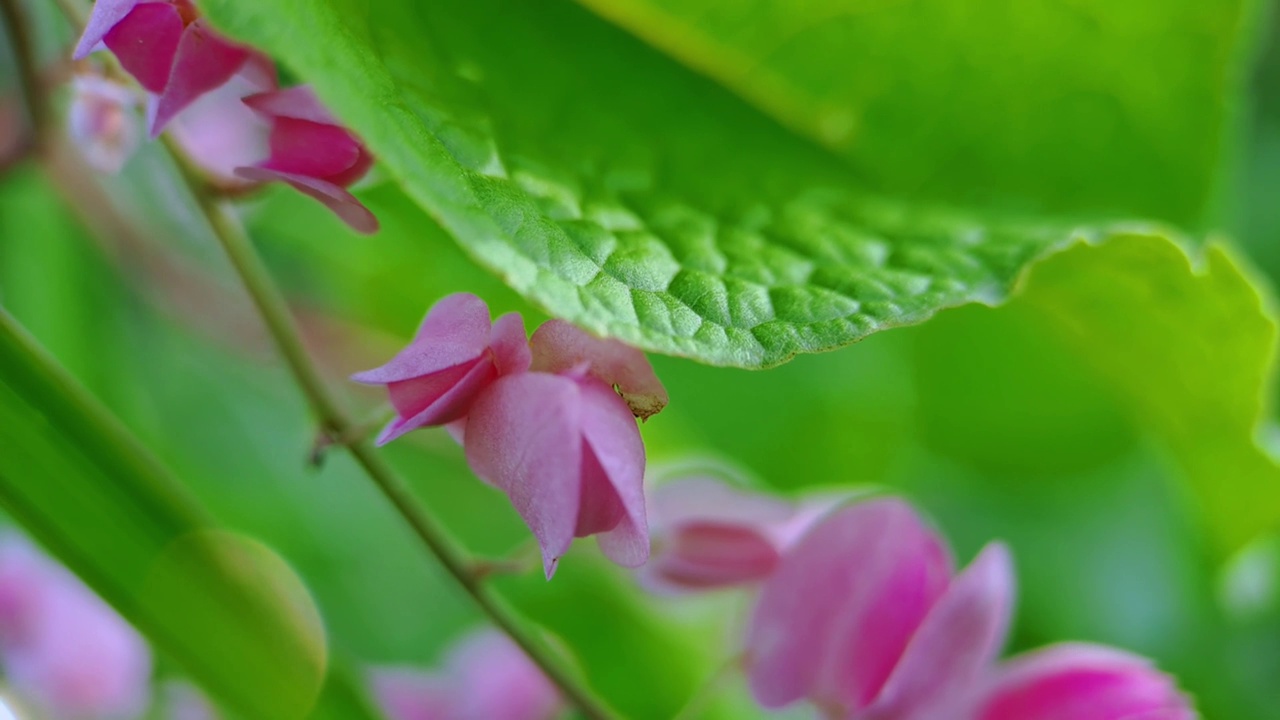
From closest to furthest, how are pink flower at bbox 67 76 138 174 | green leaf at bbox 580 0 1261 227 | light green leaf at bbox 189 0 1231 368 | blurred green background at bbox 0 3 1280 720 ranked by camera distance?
1. light green leaf at bbox 189 0 1231 368
2. pink flower at bbox 67 76 138 174
3. green leaf at bbox 580 0 1261 227
4. blurred green background at bbox 0 3 1280 720

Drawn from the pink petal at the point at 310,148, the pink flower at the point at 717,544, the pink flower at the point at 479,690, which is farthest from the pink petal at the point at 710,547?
the pink petal at the point at 310,148

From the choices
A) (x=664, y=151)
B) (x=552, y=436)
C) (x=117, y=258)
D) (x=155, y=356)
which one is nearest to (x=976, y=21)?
(x=664, y=151)

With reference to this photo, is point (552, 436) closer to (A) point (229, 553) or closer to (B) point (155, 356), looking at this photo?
(A) point (229, 553)

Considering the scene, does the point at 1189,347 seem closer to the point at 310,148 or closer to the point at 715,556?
→ the point at 715,556

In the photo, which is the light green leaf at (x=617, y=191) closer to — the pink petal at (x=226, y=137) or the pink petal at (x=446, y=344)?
the pink petal at (x=446, y=344)

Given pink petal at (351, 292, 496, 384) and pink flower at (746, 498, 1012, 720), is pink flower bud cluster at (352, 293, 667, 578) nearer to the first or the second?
pink petal at (351, 292, 496, 384)

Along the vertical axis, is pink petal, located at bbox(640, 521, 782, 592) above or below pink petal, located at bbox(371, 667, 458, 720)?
above

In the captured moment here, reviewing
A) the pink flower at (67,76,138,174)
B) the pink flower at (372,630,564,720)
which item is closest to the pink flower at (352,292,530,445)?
the pink flower at (67,76,138,174)
